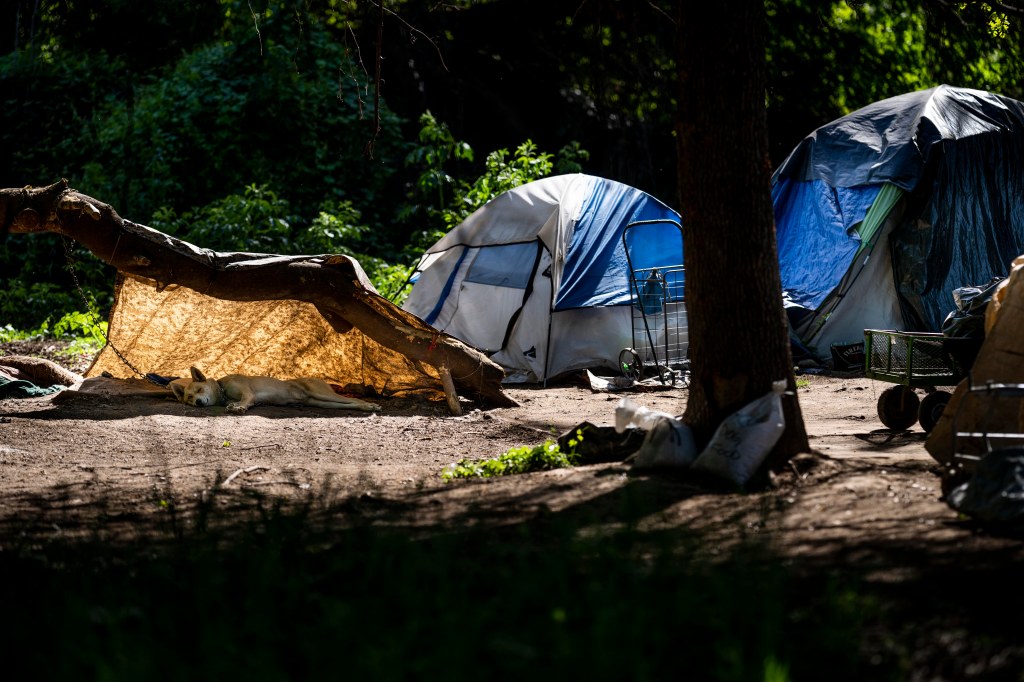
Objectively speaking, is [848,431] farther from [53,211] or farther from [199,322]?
[53,211]

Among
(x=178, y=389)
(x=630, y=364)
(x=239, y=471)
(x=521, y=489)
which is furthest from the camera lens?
(x=630, y=364)

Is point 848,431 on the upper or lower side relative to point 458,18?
lower

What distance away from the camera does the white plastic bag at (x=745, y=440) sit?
Result: 15.3 ft

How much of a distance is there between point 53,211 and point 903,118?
8626 millimetres

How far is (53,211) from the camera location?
7.94m

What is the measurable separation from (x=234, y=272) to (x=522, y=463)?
371 centimetres

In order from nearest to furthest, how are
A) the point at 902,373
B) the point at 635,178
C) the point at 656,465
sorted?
the point at 656,465
the point at 902,373
the point at 635,178

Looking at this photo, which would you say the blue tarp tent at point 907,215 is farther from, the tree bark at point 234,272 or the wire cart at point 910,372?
the tree bark at point 234,272

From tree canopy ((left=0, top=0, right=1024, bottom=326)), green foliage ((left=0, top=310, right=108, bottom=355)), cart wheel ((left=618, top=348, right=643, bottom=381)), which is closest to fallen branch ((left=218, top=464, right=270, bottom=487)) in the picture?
cart wheel ((left=618, top=348, right=643, bottom=381))

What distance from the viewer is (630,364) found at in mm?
10617

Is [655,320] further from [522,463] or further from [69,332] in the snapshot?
[69,332]

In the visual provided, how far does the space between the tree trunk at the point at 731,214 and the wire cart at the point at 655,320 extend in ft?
16.5

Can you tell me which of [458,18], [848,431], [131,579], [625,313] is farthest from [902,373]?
[458,18]

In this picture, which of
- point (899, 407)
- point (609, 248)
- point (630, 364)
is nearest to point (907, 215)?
point (609, 248)
